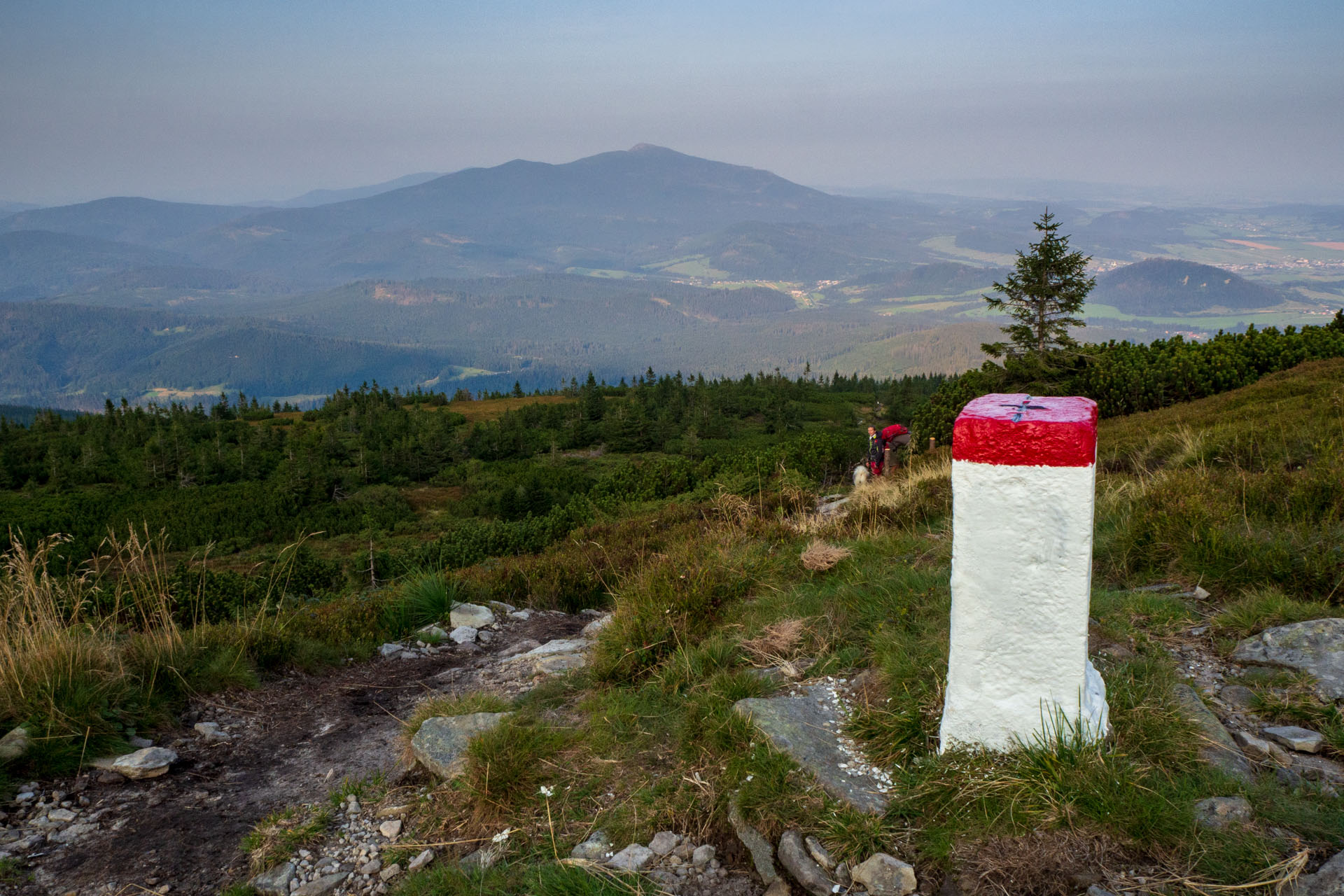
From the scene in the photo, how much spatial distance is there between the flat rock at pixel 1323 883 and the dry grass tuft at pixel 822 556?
3.94m

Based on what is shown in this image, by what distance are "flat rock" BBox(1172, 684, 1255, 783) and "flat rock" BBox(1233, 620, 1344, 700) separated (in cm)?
74

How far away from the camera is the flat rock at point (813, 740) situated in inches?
127

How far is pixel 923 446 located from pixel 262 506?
19017mm

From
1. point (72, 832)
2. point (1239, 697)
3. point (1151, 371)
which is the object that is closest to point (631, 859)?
point (72, 832)

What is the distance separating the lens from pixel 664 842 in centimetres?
329

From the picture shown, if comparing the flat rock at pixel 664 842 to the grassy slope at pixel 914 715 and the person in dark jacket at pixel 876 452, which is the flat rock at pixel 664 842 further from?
the person in dark jacket at pixel 876 452

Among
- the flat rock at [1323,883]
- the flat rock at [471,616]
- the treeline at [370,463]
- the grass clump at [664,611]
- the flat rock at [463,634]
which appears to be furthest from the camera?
the treeline at [370,463]

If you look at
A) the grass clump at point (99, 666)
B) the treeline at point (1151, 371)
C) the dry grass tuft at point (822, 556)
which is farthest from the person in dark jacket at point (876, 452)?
the grass clump at point (99, 666)

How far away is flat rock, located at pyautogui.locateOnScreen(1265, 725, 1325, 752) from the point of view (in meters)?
3.33

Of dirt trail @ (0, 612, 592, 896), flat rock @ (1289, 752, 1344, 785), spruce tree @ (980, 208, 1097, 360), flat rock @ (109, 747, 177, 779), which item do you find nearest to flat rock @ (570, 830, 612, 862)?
dirt trail @ (0, 612, 592, 896)

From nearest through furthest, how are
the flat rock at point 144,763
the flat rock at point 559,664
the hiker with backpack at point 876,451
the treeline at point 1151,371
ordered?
1. the flat rock at point 144,763
2. the flat rock at point 559,664
3. the hiker with backpack at point 876,451
4. the treeline at point 1151,371

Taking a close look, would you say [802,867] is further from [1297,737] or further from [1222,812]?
[1297,737]

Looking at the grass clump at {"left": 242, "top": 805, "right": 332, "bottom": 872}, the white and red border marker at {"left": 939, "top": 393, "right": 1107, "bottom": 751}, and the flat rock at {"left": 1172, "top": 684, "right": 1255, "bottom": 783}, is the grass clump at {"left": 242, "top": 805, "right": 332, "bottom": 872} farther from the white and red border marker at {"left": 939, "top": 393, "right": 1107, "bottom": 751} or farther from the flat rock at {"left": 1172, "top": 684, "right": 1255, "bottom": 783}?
the flat rock at {"left": 1172, "top": 684, "right": 1255, "bottom": 783}

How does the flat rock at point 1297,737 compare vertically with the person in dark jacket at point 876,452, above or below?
above
